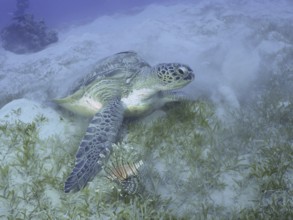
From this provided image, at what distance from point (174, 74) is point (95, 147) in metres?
1.53

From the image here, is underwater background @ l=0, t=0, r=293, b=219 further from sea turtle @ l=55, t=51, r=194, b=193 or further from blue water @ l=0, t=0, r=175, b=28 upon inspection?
blue water @ l=0, t=0, r=175, b=28

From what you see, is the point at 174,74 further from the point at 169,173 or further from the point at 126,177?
the point at 126,177

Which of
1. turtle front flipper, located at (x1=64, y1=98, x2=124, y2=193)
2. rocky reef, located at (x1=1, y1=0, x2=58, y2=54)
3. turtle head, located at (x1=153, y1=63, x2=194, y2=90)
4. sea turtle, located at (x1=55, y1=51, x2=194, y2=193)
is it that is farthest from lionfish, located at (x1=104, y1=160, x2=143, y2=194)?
rocky reef, located at (x1=1, y1=0, x2=58, y2=54)

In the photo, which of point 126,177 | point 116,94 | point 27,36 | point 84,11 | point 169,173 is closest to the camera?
point 126,177

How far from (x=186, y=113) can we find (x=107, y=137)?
4.47 feet

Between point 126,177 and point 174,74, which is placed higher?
point 174,74

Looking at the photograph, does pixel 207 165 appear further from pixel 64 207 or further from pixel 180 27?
pixel 180 27

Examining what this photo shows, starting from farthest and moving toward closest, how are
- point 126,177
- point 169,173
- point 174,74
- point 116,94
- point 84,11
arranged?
point 84,11
point 116,94
point 174,74
point 169,173
point 126,177

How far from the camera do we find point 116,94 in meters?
4.06

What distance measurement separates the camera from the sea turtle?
317 cm

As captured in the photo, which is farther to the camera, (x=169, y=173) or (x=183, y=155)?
(x=183, y=155)

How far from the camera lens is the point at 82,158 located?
287 cm

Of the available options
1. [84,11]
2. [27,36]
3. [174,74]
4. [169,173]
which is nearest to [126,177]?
[169,173]

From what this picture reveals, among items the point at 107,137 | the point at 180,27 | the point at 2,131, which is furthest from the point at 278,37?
the point at 2,131
